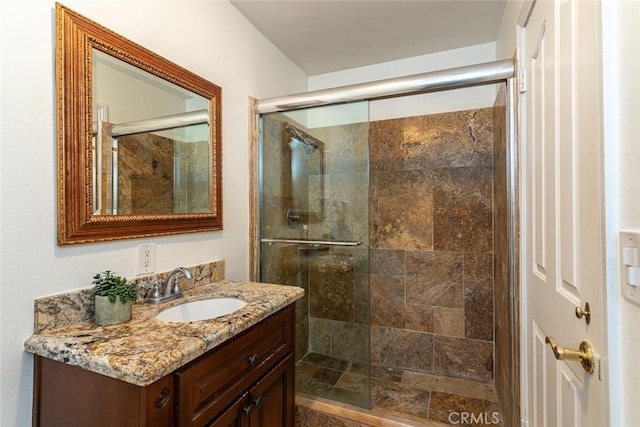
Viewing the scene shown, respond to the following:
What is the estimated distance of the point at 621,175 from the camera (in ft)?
1.89

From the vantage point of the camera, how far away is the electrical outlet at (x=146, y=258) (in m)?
1.22

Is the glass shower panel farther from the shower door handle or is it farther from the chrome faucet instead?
the chrome faucet

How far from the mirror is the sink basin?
34 centimetres

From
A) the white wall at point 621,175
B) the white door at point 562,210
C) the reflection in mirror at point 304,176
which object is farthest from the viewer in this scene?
the reflection in mirror at point 304,176

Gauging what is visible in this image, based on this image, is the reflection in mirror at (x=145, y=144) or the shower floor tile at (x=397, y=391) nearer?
the reflection in mirror at (x=145, y=144)

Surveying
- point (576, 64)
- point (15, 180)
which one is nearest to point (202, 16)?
point (15, 180)

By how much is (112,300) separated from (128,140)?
0.62 meters

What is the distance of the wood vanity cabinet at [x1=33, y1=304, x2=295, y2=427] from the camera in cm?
74

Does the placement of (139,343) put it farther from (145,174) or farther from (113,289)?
(145,174)

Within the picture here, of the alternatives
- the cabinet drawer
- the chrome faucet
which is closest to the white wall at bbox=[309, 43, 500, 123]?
the chrome faucet

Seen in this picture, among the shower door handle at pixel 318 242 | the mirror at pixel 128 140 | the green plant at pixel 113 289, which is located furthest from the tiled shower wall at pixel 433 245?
the green plant at pixel 113 289

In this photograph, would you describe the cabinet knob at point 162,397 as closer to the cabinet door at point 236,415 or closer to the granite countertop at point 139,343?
the granite countertop at point 139,343

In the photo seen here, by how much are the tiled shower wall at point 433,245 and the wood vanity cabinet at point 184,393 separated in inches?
56.3

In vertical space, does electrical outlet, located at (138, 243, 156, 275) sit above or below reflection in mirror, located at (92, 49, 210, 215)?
below
